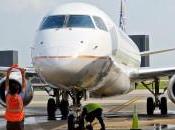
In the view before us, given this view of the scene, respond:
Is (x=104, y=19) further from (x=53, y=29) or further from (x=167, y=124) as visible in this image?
(x=167, y=124)

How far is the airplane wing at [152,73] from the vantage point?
899 inches

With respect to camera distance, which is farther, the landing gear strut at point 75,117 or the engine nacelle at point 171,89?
the engine nacelle at point 171,89

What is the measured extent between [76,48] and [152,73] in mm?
8269

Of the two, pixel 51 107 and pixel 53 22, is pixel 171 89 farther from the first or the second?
pixel 53 22

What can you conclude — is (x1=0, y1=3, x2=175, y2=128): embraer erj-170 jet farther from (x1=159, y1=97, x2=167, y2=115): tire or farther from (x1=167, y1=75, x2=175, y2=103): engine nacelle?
(x1=159, y1=97, x2=167, y2=115): tire

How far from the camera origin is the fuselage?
50.0ft

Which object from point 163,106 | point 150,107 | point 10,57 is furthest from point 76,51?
point 10,57

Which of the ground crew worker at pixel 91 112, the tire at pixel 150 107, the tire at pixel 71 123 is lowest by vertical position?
the tire at pixel 150 107

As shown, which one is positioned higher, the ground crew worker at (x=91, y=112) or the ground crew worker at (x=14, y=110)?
the ground crew worker at (x=14, y=110)

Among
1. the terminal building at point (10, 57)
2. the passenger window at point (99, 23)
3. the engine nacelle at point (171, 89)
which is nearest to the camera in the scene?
the passenger window at point (99, 23)

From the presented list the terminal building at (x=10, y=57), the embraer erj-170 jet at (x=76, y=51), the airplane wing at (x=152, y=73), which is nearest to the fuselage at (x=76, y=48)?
the embraer erj-170 jet at (x=76, y=51)

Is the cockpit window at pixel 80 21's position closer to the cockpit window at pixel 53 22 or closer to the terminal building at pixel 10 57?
the cockpit window at pixel 53 22

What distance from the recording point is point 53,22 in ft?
56.1

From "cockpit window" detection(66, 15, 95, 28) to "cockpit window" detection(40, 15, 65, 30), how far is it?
21 centimetres
